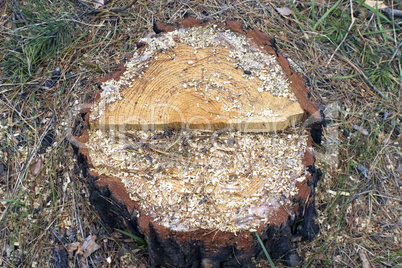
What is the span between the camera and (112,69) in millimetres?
2686

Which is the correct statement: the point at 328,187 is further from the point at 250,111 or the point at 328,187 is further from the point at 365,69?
the point at 365,69

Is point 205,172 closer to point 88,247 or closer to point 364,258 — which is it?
point 88,247

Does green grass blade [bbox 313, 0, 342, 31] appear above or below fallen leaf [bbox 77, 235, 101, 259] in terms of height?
above

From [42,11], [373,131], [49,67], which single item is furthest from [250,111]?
[42,11]

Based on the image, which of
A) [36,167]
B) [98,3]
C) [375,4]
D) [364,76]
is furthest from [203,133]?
[375,4]

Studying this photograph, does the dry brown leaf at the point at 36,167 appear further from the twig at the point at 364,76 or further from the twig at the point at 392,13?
the twig at the point at 392,13

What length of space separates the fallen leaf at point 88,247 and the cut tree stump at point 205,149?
0.58ft

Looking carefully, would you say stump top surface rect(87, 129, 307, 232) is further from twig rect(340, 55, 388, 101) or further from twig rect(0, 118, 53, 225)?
twig rect(340, 55, 388, 101)

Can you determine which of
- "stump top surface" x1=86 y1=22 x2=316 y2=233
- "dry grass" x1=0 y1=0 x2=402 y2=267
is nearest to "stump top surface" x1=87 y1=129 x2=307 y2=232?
"stump top surface" x1=86 y1=22 x2=316 y2=233

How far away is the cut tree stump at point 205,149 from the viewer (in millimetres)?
1771

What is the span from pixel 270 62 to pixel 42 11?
1.81 m

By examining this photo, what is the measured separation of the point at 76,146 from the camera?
6.42 ft

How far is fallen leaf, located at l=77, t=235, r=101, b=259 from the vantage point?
2172 mm

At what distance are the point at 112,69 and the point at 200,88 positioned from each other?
932mm
